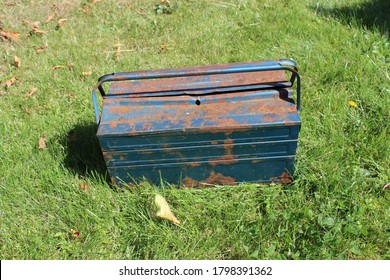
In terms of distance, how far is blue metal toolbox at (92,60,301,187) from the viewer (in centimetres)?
222

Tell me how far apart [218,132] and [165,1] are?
10.0ft

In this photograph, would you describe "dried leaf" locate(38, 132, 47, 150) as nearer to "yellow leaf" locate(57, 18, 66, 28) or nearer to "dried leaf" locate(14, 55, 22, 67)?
"dried leaf" locate(14, 55, 22, 67)

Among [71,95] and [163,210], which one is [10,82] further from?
[163,210]

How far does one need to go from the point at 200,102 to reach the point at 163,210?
2.20ft

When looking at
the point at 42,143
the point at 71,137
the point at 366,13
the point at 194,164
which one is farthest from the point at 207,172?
the point at 366,13

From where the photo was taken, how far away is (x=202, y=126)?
221cm

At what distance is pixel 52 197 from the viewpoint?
2639 mm

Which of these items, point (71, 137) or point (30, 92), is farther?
point (30, 92)

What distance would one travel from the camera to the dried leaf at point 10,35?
4.36m

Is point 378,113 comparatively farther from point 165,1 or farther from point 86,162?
point 165,1

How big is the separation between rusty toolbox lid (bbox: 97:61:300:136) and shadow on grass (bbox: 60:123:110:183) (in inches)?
22.9

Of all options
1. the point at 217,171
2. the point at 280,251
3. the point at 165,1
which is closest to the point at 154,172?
the point at 217,171

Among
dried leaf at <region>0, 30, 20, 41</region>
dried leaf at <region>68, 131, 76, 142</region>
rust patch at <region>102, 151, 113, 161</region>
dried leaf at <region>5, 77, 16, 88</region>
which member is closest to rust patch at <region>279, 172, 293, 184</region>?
rust patch at <region>102, 151, 113, 161</region>

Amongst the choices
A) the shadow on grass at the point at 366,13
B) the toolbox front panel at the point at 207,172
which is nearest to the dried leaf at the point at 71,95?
the toolbox front panel at the point at 207,172
